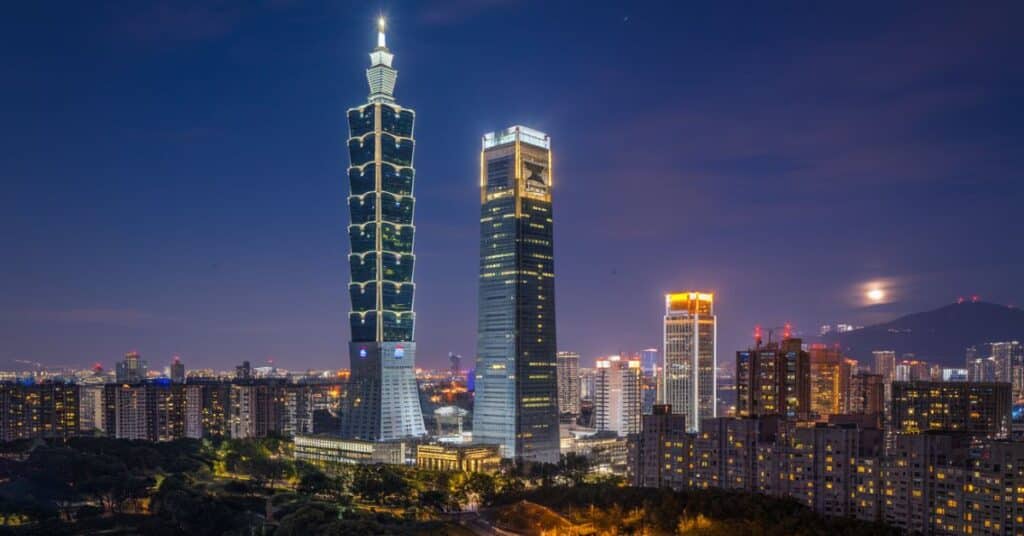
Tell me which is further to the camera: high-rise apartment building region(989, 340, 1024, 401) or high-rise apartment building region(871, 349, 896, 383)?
high-rise apartment building region(871, 349, 896, 383)

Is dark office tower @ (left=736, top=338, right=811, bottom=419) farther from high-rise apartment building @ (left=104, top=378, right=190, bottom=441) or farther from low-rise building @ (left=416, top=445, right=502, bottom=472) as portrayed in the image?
high-rise apartment building @ (left=104, top=378, right=190, bottom=441)

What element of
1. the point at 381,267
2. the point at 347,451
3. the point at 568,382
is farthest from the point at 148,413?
the point at 568,382

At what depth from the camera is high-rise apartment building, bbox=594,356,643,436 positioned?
12044 centimetres

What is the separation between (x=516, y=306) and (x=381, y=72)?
34.1 metres

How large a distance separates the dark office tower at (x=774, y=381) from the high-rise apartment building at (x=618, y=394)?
3386cm

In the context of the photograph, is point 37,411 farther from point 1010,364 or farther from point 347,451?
point 1010,364

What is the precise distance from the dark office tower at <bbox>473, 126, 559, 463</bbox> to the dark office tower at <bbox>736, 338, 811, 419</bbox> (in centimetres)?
2023

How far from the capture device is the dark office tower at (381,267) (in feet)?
320

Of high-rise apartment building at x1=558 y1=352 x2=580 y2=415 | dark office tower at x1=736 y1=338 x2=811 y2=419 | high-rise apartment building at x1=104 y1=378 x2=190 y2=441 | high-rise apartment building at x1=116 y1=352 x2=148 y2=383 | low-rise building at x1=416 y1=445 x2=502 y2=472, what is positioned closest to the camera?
dark office tower at x1=736 y1=338 x2=811 y2=419

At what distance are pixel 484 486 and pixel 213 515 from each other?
21206mm

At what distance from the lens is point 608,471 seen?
94.6m

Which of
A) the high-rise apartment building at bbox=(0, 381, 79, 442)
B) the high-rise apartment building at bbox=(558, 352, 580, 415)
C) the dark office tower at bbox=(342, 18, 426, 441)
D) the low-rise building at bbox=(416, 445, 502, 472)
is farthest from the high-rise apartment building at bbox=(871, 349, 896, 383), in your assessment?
the high-rise apartment building at bbox=(0, 381, 79, 442)

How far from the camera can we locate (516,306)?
91438mm

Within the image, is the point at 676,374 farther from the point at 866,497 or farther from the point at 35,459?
the point at 35,459
